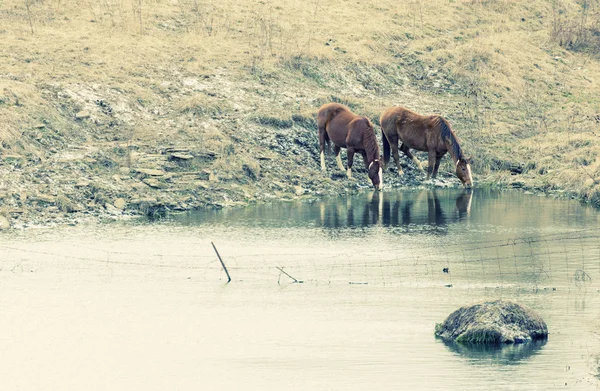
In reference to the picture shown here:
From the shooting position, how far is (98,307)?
2006 cm

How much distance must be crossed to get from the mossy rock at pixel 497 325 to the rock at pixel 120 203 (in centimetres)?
1251

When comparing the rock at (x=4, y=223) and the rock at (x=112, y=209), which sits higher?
the rock at (x=4, y=223)

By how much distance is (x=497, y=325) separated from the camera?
57.6ft

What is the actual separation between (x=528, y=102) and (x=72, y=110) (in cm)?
1465

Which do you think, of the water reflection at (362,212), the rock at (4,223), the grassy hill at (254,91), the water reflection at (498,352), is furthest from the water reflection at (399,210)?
the water reflection at (498,352)

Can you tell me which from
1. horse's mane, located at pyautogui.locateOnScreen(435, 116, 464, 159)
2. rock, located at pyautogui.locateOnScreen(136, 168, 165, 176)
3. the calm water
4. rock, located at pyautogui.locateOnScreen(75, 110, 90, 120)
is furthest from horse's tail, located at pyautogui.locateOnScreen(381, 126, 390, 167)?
rock, located at pyautogui.locateOnScreen(75, 110, 90, 120)

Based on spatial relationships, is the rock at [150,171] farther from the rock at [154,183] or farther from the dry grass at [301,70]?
the dry grass at [301,70]

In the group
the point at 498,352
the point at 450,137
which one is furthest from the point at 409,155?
the point at 498,352

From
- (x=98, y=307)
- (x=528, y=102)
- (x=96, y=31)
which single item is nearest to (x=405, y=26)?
(x=528, y=102)

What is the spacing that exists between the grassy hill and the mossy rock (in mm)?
12519

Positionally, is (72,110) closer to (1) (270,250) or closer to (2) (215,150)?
(2) (215,150)

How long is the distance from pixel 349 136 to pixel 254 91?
5300mm

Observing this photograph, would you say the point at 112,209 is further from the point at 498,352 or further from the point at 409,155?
the point at 498,352

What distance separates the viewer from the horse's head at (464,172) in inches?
1253
